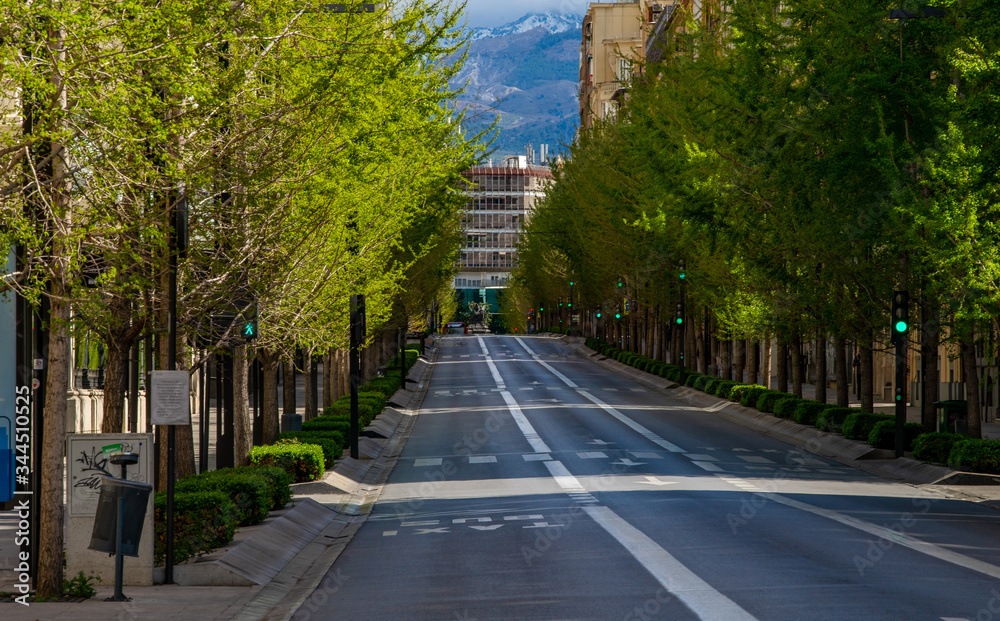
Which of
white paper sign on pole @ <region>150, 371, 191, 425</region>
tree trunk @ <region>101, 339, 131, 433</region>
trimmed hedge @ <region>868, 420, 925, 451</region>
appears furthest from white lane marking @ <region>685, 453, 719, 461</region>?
white paper sign on pole @ <region>150, 371, 191, 425</region>

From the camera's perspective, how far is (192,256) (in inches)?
576

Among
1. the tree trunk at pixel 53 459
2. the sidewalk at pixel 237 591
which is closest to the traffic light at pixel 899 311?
the sidewalk at pixel 237 591

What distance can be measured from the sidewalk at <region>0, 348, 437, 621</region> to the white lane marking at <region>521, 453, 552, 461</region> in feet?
18.1

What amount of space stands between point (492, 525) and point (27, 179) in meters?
8.52

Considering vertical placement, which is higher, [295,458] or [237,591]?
[295,458]

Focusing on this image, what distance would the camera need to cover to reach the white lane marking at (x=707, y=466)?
25.0 metres

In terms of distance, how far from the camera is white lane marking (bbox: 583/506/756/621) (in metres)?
10.7

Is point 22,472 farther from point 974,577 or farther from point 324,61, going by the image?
point 974,577

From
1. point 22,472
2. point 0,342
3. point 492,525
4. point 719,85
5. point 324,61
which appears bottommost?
point 492,525

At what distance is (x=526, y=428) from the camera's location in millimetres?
35688

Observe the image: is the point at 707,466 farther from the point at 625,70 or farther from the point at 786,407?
the point at 625,70

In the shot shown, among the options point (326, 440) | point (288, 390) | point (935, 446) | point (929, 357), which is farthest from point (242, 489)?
point (929, 357)

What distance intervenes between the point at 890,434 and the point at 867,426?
1860 mm

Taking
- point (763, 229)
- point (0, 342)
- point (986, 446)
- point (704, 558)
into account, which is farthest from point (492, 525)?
point (763, 229)
